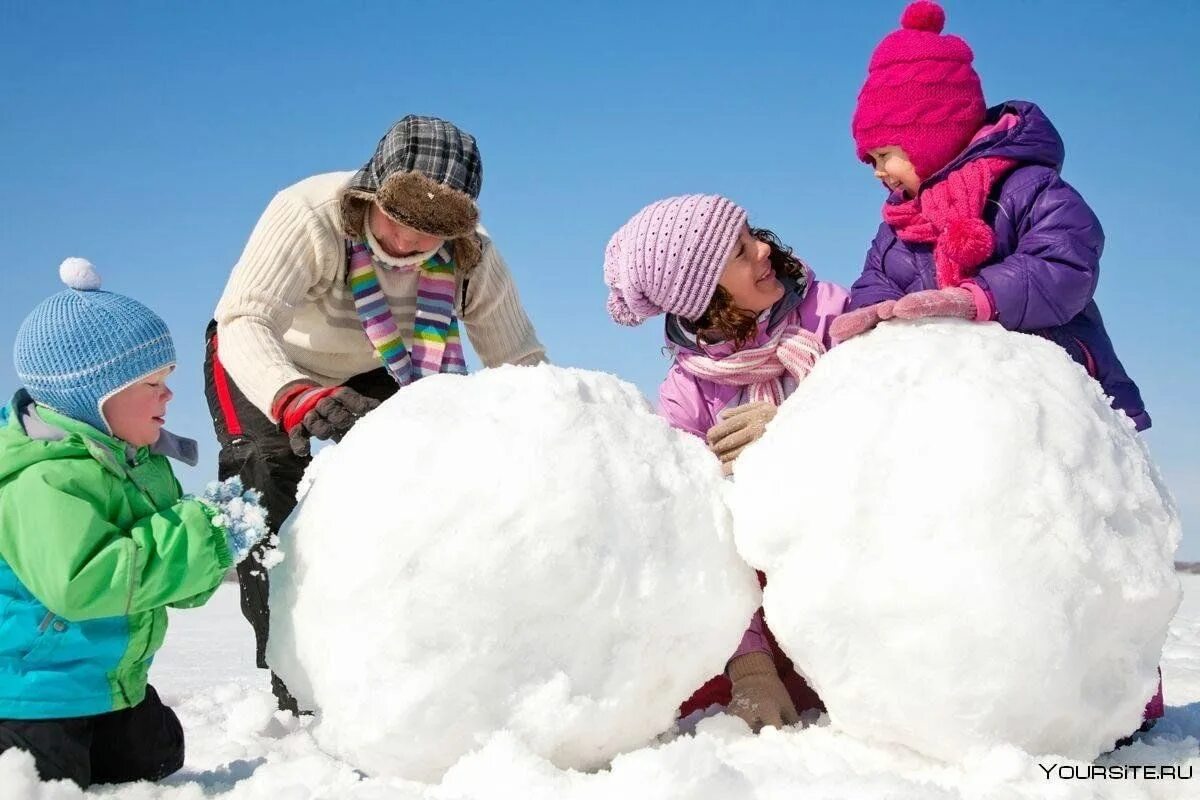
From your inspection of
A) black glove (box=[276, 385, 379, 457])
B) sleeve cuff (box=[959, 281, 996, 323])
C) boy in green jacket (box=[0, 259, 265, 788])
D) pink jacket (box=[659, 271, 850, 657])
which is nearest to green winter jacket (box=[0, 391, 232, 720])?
boy in green jacket (box=[0, 259, 265, 788])

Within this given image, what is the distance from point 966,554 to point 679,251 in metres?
1.37

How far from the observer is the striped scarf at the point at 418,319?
12.0 feet

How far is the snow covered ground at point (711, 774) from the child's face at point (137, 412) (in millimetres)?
770

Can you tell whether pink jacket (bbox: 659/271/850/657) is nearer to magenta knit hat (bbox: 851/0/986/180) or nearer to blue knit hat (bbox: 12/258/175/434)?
magenta knit hat (bbox: 851/0/986/180)

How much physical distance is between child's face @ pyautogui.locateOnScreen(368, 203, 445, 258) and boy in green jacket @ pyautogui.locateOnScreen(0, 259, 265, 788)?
107 cm

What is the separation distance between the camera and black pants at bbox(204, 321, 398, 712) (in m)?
3.63

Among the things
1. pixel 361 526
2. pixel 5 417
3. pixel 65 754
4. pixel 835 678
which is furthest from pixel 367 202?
pixel 835 678

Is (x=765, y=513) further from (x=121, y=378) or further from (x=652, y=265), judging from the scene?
(x=121, y=378)

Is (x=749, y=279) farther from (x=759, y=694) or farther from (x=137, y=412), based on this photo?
(x=137, y=412)

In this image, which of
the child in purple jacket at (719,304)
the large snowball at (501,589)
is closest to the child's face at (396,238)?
the child in purple jacket at (719,304)

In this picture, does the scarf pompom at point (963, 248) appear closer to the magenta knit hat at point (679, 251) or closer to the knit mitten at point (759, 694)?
the magenta knit hat at point (679, 251)

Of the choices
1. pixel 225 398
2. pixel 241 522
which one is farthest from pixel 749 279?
pixel 225 398

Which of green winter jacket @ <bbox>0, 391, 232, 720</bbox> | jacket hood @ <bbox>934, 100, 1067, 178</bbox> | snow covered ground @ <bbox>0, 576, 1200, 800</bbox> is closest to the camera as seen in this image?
snow covered ground @ <bbox>0, 576, 1200, 800</bbox>

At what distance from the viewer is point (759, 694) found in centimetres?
263
